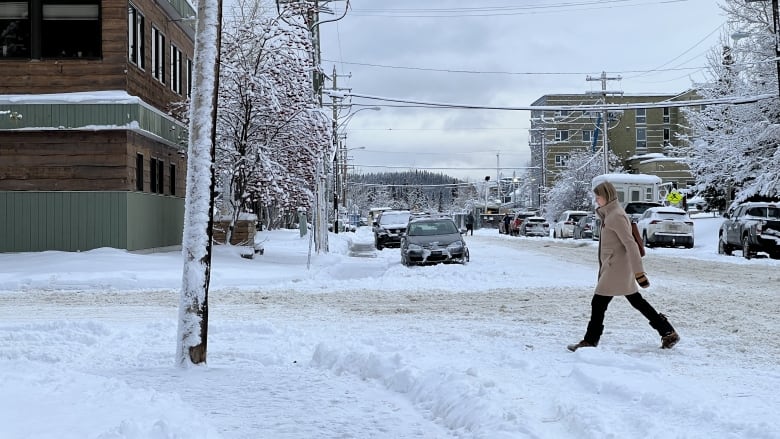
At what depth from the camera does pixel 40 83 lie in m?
22.7

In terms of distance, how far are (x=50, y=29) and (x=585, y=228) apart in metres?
33.5

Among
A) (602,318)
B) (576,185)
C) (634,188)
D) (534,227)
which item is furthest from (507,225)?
(602,318)

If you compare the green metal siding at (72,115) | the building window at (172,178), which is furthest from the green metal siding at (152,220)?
the green metal siding at (72,115)

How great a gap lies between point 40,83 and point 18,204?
127 inches

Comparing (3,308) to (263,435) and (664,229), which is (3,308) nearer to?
(263,435)

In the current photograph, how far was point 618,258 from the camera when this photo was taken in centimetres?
906

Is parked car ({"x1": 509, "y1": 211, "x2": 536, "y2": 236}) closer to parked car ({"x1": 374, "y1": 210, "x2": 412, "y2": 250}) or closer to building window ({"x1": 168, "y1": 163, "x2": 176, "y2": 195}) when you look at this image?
parked car ({"x1": 374, "y1": 210, "x2": 412, "y2": 250})

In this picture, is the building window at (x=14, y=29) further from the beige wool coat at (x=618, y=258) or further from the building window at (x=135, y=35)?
the beige wool coat at (x=618, y=258)

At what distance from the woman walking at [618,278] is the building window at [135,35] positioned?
17388 mm

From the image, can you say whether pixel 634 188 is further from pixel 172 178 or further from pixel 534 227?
pixel 172 178

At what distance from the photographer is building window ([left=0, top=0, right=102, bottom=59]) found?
892 inches

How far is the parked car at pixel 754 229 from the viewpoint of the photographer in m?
27.0

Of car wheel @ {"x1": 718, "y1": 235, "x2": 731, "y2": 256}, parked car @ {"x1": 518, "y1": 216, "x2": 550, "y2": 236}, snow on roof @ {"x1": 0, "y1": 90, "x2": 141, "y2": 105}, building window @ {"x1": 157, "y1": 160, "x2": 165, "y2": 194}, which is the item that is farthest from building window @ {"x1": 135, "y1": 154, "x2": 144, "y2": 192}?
parked car @ {"x1": 518, "y1": 216, "x2": 550, "y2": 236}

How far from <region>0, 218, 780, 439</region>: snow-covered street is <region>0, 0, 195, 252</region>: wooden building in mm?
5584
